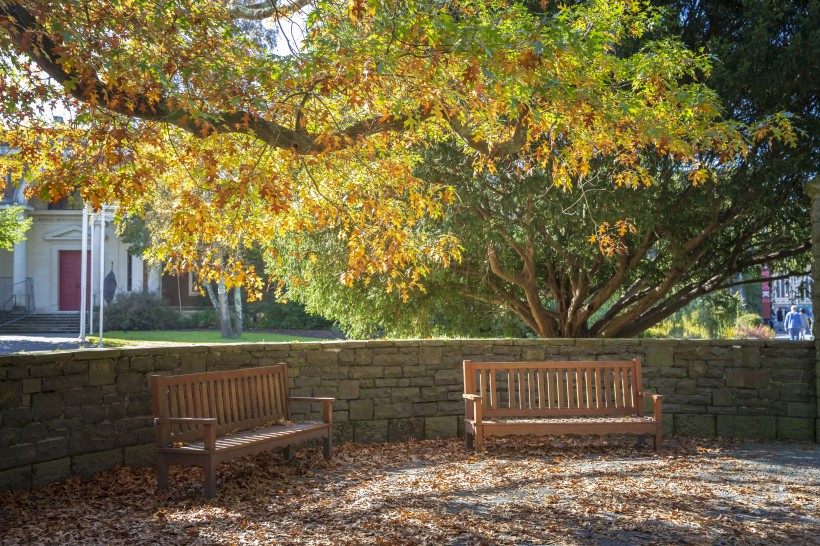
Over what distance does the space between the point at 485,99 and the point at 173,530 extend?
4433mm

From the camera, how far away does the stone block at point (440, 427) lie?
853 centimetres

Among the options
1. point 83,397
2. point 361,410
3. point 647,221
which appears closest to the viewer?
point 83,397

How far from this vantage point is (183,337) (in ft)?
86.9

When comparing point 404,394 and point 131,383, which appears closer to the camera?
point 131,383

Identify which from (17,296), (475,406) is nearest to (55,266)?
(17,296)

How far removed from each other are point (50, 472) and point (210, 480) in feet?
4.62

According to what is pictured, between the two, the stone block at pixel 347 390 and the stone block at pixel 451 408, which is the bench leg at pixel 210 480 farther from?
the stone block at pixel 451 408

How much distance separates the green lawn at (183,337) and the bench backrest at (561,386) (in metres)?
16.7

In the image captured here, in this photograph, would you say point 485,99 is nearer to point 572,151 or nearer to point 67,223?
point 572,151

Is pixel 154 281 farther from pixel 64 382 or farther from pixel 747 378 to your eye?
pixel 747 378

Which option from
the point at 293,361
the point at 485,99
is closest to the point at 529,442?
the point at 293,361

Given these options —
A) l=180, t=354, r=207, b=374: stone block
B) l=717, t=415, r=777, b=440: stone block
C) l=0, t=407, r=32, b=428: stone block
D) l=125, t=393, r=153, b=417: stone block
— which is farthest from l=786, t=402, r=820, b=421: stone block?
l=0, t=407, r=32, b=428: stone block

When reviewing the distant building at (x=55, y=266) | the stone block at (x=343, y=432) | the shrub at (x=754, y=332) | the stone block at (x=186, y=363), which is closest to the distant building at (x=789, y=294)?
the shrub at (x=754, y=332)

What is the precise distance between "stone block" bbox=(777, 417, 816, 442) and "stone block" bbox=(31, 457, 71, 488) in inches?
271
